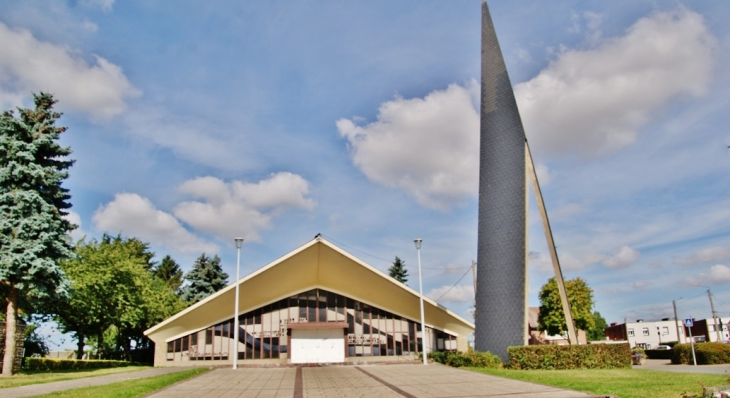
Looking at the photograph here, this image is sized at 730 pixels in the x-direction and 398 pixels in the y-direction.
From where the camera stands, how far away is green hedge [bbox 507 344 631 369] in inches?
696

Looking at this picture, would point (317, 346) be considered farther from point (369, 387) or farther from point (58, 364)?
point (369, 387)

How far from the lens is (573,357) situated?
1775 cm

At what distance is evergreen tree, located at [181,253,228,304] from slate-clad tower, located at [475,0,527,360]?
78.3 feet

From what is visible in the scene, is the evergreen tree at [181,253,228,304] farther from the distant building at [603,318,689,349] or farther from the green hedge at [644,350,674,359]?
the distant building at [603,318,689,349]

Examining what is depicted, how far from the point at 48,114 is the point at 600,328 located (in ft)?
288

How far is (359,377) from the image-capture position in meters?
15.1

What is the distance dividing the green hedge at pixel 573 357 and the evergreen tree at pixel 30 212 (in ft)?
52.8

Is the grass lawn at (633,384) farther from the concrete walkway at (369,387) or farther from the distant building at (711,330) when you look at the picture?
the distant building at (711,330)

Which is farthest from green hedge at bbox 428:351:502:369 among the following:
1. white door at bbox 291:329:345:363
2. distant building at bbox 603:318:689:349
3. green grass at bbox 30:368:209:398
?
distant building at bbox 603:318:689:349

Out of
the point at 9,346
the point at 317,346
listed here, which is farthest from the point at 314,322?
the point at 9,346

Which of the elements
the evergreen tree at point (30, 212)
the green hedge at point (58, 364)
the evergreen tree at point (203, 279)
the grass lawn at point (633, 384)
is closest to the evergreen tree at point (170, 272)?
the evergreen tree at point (203, 279)

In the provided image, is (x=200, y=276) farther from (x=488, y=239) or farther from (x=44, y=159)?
(x=488, y=239)

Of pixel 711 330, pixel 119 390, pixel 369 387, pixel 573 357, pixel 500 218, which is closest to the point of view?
pixel 119 390

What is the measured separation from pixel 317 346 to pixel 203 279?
16.4 m
